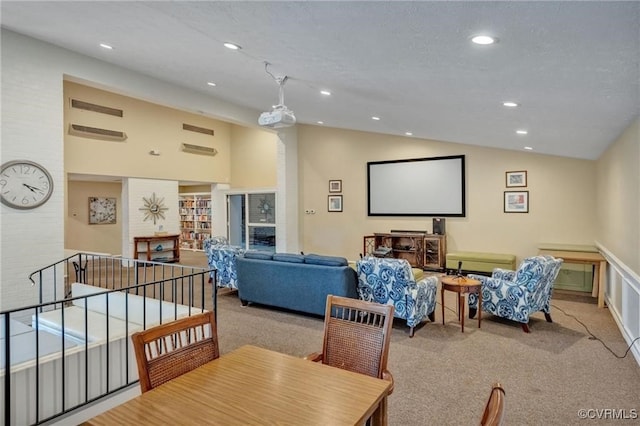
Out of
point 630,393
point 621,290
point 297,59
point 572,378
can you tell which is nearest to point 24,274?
point 297,59

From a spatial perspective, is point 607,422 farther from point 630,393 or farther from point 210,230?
point 210,230

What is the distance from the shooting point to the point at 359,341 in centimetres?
206

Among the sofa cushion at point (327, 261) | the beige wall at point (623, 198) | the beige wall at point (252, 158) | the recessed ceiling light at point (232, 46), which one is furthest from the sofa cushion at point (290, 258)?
A: the beige wall at point (252, 158)

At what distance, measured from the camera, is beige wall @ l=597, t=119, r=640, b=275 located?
360 cm

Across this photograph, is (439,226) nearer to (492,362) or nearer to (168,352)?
(492,362)

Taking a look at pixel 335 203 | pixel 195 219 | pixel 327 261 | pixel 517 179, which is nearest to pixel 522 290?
pixel 327 261

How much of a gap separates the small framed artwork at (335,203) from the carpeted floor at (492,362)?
473cm

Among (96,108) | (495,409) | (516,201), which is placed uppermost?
(96,108)

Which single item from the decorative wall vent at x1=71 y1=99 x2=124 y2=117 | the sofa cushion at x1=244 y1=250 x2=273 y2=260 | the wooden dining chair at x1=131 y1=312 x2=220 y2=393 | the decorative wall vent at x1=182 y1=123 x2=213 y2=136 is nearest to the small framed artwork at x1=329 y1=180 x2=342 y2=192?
the decorative wall vent at x1=182 y1=123 x2=213 y2=136

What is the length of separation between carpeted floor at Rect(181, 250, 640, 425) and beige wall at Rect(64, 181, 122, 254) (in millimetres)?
7101

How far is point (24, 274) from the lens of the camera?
4.84m

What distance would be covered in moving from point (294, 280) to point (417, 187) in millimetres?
4708

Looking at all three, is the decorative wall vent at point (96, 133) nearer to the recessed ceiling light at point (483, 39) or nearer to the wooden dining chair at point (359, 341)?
the wooden dining chair at point (359, 341)

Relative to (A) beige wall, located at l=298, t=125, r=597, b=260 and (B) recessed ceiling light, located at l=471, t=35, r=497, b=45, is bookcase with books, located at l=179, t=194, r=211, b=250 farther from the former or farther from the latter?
(B) recessed ceiling light, located at l=471, t=35, r=497, b=45
